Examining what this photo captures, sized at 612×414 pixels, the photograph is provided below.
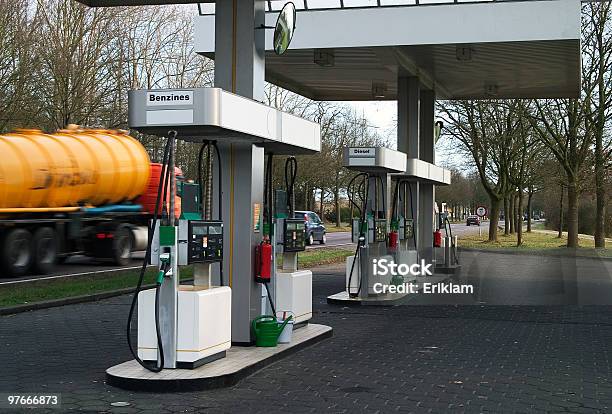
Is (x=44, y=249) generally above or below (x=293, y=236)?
below

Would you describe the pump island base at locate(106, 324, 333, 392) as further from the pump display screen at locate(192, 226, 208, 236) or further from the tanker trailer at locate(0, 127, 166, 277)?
the tanker trailer at locate(0, 127, 166, 277)

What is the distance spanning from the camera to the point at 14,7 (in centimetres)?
2886

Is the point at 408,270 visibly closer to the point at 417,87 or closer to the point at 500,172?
the point at 417,87

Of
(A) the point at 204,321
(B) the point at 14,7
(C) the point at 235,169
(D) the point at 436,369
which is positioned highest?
(B) the point at 14,7

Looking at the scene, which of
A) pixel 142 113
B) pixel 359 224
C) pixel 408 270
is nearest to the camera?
pixel 142 113

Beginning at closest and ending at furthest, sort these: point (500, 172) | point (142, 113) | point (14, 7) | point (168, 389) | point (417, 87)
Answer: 1. point (168, 389)
2. point (142, 113)
3. point (417, 87)
4. point (14, 7)
5. point (500, 172)

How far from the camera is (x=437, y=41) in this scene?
1791 centimetres

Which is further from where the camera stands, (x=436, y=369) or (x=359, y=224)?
(x=359, y=224)

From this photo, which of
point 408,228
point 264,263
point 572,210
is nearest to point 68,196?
point 408,228

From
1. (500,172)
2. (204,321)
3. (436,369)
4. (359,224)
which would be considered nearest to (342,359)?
(436,369)

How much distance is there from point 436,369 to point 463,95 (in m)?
16.9

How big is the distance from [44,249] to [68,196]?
1.75 metres

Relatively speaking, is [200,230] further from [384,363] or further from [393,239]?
[393,239]

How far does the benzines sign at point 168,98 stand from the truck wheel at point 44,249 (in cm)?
1478
